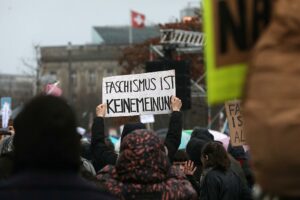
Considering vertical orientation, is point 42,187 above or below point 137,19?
below

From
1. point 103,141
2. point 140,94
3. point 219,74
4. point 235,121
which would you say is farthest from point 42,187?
point 235,121

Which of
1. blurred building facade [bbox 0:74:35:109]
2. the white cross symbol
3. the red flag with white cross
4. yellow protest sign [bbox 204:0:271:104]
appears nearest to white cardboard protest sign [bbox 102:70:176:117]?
yellow protest sign [bbox 204:0:271:104]

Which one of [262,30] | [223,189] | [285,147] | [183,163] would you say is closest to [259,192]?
[285,147]

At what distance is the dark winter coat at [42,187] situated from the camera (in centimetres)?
288

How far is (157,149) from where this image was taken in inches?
169

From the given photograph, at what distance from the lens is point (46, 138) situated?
2844mm

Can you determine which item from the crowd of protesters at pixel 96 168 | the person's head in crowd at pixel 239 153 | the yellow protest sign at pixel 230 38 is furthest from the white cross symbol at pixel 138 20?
the yellow protest sign at pixel 230 38

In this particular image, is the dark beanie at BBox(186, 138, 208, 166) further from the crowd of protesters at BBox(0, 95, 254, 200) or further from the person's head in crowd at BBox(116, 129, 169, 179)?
the person's head in crowd at BBox(116, 129, 169, 179)

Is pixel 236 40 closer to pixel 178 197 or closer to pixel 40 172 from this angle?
pixel 40 172

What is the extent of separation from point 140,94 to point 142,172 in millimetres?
3808

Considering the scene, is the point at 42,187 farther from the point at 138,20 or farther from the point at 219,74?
the point at 138,20

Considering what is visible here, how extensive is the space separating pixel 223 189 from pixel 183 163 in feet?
3.67

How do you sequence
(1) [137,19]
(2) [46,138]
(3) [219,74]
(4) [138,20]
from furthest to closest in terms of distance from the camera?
(4) [138,20]
(1) [137,19]
(2) [46,138]
(3) [219,74]

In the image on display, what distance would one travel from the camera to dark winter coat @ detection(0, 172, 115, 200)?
2.88 meters
